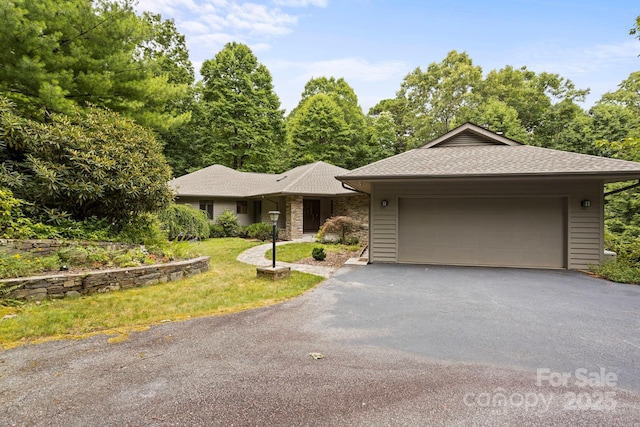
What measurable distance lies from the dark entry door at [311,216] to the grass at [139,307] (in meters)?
8.85

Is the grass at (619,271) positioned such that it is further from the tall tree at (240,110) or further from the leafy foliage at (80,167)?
the tall tree at (240,110)

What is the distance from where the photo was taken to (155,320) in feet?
12.7

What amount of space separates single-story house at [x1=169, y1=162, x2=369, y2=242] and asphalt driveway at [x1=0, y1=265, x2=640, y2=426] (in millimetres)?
8942

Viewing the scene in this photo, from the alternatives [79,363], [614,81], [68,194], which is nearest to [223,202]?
[68,194]

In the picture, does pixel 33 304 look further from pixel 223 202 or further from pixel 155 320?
pixel 223 202

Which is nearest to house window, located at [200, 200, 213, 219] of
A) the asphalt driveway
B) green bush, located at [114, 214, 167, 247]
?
green bush, located at [114, 214, 167, 247]

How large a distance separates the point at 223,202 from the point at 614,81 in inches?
1133

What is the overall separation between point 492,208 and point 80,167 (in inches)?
389

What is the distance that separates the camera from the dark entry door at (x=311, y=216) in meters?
15.4

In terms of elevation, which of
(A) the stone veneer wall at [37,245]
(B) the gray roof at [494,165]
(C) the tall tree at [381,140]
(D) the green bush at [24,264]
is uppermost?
(C) the tall tree at [381,140]

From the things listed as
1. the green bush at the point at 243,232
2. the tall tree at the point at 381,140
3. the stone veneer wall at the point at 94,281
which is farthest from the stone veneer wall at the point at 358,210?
the tall tree at the point at 381,140

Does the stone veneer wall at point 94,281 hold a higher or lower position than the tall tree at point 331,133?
lower

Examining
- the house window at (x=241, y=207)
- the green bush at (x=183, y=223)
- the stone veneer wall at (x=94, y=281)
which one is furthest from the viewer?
the house window at (x=241, y=207)

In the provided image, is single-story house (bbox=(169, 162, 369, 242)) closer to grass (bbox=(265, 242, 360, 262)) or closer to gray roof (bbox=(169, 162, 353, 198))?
gray roof (bbox=(169, 162, 353, 198))
